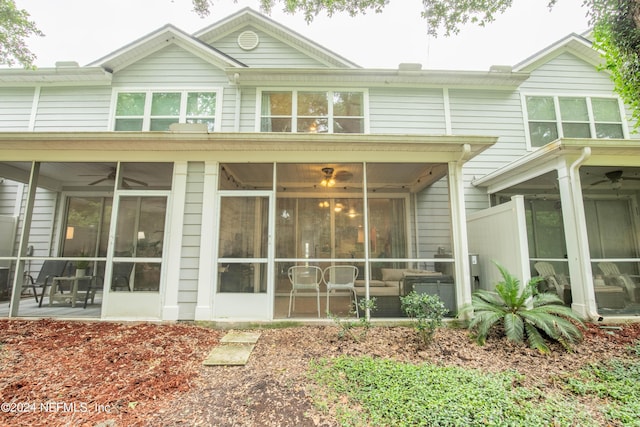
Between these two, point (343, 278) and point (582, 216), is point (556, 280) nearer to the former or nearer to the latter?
point (582, 216)

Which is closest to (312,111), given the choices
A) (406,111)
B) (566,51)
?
(406,111)

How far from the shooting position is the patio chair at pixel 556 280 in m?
5.49

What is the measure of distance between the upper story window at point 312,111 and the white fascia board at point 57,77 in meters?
4.00

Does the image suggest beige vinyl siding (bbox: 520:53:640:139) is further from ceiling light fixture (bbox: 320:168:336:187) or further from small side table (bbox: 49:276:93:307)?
small side table (bbox: 49:276:93:307)

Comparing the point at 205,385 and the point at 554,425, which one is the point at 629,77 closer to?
the point at 554,425

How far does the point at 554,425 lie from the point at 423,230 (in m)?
4.84

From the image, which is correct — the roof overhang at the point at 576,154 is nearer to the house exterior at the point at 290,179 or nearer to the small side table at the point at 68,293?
the house exterior at the point at 290,179

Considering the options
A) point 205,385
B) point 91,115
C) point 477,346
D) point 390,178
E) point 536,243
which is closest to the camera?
point 205,385

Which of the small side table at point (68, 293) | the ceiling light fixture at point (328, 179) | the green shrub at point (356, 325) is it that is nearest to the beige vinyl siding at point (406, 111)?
the ceiling light fixture at point (328, 179)

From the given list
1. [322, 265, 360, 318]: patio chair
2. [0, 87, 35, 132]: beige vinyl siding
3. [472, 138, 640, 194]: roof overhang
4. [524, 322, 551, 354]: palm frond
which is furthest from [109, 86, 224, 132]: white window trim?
[524, 322, 551, 354]: palm frond

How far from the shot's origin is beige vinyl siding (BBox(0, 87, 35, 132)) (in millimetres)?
6965

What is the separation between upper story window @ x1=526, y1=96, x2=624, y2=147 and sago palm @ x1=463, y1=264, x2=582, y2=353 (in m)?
4.84

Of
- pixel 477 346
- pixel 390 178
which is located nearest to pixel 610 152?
pixel 390 178

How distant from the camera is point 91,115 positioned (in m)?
6.91
